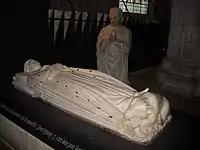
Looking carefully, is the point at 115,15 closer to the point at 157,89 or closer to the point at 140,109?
the point at 157,89

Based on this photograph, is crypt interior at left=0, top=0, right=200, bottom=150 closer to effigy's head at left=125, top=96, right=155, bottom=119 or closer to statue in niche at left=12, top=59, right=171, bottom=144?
statue in niche at left=12, top=59, right=171, bottom=144

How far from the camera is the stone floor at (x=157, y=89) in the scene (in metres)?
2.38

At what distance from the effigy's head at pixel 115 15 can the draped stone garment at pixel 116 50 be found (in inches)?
1.9

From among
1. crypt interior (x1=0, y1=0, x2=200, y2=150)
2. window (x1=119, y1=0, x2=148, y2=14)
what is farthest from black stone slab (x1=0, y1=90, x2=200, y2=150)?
window (x1=119, y1=0, x2=148, y2=14)

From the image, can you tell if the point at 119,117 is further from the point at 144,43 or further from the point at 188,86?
the point at 144,43

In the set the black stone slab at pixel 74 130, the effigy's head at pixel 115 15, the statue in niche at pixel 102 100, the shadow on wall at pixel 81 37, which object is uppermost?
the effigy's head at pixel 115 15

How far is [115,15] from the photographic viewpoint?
105 inches

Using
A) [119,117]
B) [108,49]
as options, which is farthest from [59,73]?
[108,49]

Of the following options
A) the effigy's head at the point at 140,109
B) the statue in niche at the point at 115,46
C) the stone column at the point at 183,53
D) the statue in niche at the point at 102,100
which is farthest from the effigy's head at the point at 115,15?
the effigy's head at the point at 140,109

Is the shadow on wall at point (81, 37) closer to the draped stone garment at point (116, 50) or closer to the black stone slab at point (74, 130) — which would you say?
the draped stone garment at point (116, 50)

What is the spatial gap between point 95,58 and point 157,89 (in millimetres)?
658

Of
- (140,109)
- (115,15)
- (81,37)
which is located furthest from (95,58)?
(140,109)

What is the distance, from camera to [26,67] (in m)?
2.30

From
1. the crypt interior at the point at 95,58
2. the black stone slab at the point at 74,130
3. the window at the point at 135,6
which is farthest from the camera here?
the window at the point at 135,6
